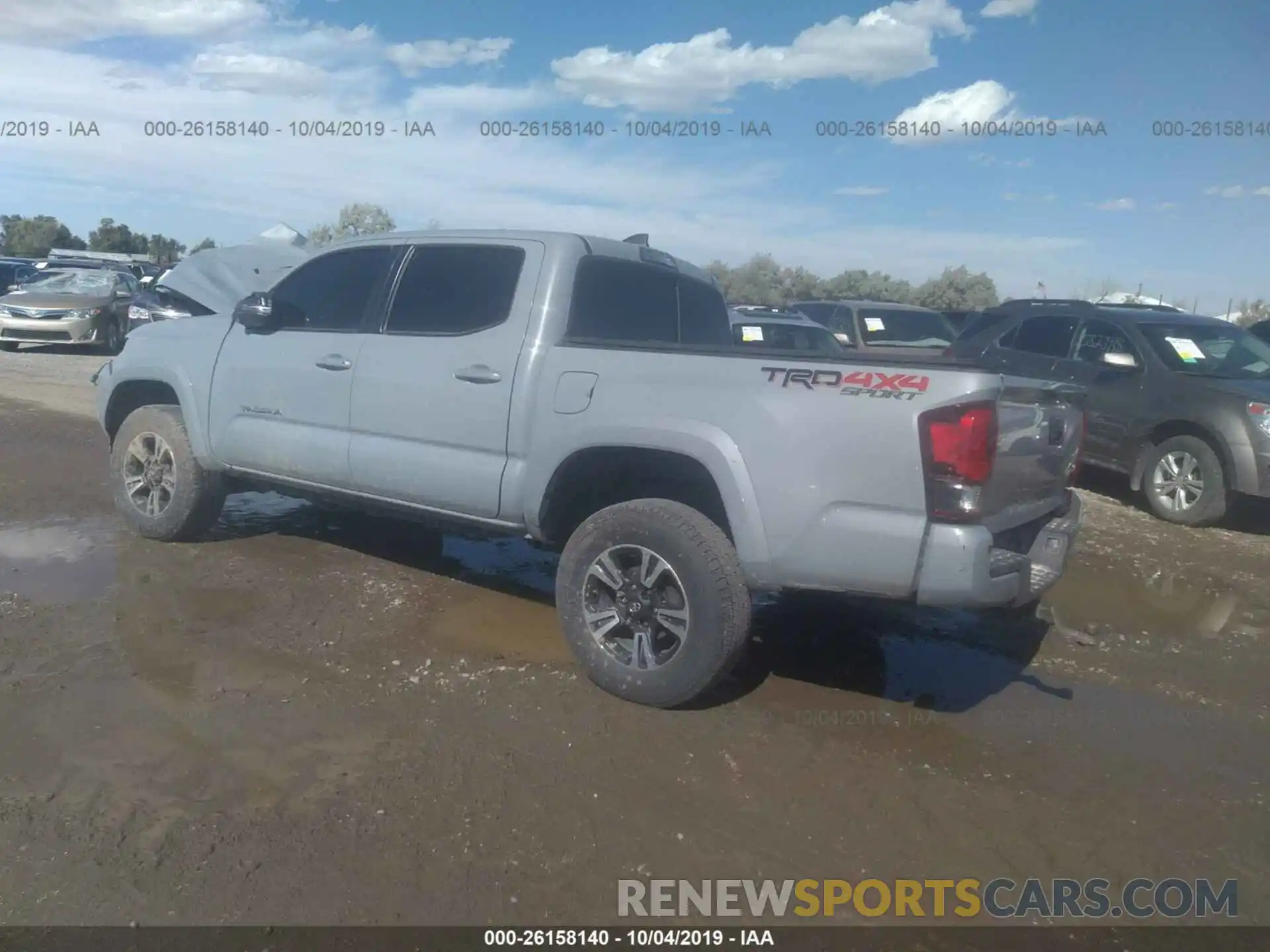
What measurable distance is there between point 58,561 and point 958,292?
26.7 metres

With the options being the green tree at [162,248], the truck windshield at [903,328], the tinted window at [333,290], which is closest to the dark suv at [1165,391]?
the truck windshield at [903,328]

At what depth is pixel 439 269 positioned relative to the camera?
510cm

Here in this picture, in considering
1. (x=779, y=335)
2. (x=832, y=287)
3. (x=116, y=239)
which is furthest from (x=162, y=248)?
(x=779, y=335)

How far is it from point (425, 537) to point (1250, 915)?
4.95m

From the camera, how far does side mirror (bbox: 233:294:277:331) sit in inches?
216

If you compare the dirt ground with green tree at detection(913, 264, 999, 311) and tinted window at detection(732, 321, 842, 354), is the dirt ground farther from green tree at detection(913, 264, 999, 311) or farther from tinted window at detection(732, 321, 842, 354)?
green tree at detection(913, 264, 999, 311)

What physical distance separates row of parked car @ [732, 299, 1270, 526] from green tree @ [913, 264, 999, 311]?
18.1 metres

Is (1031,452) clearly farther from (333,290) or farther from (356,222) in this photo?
(356,222)

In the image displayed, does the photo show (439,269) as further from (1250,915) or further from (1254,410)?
(1254,410)

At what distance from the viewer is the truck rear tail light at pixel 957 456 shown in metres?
3.53

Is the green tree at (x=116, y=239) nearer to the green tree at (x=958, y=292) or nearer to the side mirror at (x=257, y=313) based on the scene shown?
the green tree at (x=958, y=292)

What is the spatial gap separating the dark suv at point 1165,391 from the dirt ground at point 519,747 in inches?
81.0

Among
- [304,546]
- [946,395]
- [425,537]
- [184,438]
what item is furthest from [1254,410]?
[184,438]

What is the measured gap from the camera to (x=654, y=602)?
420cm
